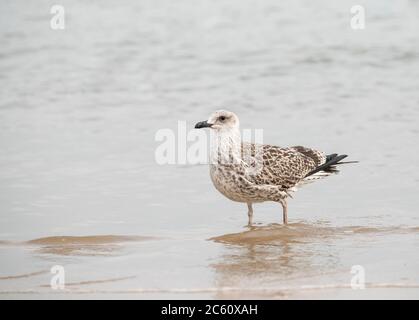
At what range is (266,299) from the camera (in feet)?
20.4

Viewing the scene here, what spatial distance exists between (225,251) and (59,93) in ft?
20.0

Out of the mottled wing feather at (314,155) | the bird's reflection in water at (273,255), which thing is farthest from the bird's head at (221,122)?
the bird's reflection in water at (273,255)

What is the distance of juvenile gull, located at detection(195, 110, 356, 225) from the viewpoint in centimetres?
855

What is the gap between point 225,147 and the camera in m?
8.64

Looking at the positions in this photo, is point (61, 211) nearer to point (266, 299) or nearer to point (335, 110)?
point (266, 299)

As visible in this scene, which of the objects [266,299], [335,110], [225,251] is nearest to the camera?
[266,299]

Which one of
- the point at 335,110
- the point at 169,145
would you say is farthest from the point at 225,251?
the point at 335,110

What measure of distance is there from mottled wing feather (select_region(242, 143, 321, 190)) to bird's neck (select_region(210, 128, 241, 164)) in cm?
18

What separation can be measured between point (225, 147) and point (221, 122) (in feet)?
0.89
